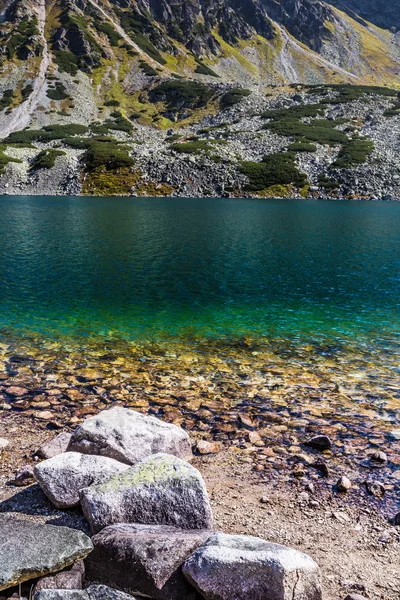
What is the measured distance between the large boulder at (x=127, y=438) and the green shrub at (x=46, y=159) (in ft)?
386

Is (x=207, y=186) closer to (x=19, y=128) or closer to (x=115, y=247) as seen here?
(x=115, y=247)

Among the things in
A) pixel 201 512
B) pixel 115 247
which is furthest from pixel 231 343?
pixel 115 247

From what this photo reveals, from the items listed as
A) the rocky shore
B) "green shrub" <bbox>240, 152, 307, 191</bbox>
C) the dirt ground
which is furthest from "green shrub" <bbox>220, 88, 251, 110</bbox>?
the dirt ground

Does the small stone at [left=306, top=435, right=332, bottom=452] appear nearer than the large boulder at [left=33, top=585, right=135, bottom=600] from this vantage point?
No

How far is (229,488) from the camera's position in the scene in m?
9.12

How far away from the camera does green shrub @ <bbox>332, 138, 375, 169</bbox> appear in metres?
116

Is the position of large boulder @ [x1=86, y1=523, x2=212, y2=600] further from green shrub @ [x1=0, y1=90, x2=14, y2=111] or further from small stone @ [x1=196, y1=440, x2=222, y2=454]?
green shrub @ [x1=0, y1=90, x2=14, y2=111]

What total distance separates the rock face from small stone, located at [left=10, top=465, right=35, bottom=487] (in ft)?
6.19

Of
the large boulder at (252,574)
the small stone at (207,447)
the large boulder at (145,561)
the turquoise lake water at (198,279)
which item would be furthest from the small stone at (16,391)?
the large boulder at (252,574)

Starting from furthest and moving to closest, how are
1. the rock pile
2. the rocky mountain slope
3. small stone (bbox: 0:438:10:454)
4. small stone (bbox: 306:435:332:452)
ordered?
the rocky mountain slope → small stone (bbox: 306:435:332:452) → small stone (bbox: 0:438:10:454) → the rock pile

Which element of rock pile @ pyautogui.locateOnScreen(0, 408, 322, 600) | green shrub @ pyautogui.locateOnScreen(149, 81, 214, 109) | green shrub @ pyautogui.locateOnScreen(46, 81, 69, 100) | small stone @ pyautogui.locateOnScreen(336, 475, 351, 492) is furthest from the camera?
green shrub @ pyautogui.locateOnScreen(149, 81, 214, 109)


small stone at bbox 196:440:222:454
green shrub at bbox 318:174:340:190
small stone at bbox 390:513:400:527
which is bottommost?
small stone at bbox 196:440:222:454

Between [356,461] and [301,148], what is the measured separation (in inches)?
4947

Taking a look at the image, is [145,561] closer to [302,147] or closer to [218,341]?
[218,341]
